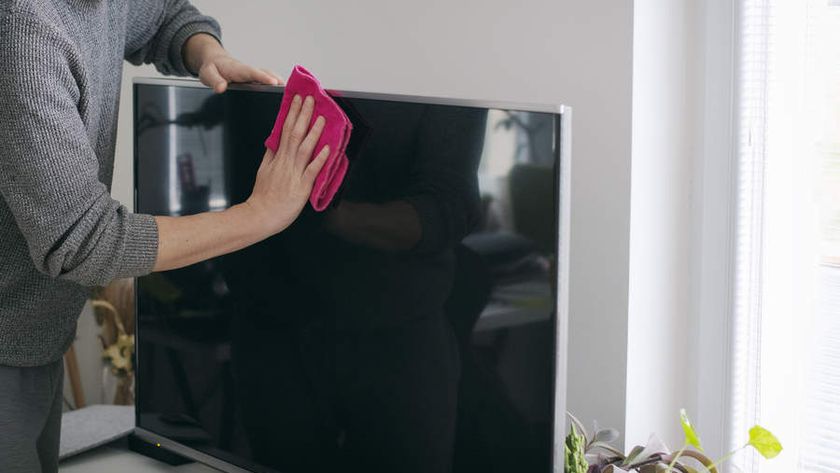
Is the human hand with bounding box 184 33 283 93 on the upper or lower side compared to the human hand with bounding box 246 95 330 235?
upper

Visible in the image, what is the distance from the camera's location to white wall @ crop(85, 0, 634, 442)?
59.4 inches

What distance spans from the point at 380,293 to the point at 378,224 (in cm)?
10

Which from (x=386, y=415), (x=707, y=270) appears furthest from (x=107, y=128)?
(x=707, y=270)

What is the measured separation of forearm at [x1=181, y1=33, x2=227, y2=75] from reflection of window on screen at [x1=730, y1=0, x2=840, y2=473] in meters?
0.88

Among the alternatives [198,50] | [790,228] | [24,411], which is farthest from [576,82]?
[24,411]

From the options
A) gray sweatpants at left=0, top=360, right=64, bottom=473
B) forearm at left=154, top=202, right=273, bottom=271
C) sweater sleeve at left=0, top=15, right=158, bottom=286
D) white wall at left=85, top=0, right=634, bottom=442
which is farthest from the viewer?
white wall at left=85, top=0, right=634, bottom=442

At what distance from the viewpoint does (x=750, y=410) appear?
1599 mm

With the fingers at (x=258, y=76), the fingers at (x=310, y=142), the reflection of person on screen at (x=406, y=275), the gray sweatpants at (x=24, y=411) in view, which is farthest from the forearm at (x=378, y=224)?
the gray sweatpants at (x=24, y=411)

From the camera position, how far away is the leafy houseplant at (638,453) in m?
1.28

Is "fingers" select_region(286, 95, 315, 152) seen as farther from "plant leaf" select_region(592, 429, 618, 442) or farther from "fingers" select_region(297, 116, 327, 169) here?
"plant leaf" select_region(592, 429, 618, 442)

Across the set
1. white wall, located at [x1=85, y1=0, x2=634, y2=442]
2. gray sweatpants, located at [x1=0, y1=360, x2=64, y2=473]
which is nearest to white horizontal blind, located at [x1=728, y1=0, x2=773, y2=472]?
white wall, located at [x1=85, y1=0, x2=634, y2=442]

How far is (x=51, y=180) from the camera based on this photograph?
3.67 feet

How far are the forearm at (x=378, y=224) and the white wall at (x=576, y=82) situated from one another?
0.39m

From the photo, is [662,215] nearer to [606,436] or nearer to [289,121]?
[606,436]
